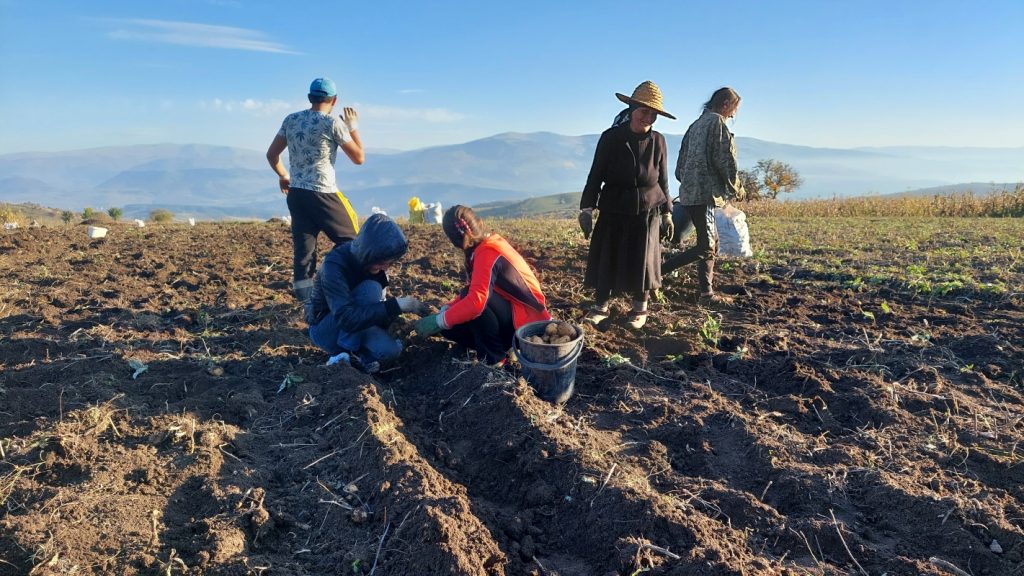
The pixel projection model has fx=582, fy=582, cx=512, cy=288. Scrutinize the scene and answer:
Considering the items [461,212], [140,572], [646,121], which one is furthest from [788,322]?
[140,572]

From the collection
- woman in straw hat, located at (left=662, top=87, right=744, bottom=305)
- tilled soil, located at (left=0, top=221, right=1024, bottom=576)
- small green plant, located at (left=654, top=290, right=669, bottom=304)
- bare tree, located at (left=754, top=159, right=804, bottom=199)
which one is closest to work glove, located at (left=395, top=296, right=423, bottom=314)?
tilled soil, located at (left=0, top=221, right=1024, bottom=576)

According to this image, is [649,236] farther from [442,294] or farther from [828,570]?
[828,570]

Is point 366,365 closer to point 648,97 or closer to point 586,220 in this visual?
point 586,220

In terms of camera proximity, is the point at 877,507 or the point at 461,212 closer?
the point at 877,507

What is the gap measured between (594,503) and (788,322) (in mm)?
3633

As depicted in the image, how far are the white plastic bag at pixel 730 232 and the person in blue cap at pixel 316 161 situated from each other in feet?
12.2

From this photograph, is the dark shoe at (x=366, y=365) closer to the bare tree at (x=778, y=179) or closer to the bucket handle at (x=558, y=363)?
the bucket handle at (x=558, y=363)

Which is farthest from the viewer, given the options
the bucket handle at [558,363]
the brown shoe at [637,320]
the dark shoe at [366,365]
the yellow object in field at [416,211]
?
the yellow object in field at [416,211]

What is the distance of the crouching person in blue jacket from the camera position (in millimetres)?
4012

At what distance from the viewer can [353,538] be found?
2.58m

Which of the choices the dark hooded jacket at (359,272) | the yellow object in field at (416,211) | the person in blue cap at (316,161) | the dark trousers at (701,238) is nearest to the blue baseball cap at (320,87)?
the person in blue cap at (316,161)

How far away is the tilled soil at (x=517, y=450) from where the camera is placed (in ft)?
7.98

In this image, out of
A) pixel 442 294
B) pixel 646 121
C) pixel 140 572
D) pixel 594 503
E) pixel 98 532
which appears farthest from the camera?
pixel 442 294

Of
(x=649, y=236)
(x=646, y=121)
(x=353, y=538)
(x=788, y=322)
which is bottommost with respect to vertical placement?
(x=353, y=538)
